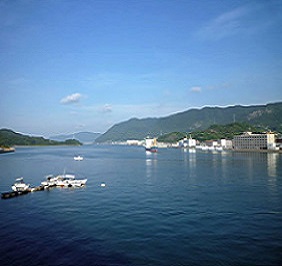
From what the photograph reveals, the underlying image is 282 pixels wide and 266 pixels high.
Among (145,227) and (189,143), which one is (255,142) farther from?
(145,227)

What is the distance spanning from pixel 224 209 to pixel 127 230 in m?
8.68

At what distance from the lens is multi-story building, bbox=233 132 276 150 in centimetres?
9621

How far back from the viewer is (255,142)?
10344 cm

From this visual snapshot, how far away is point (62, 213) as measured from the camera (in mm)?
20500

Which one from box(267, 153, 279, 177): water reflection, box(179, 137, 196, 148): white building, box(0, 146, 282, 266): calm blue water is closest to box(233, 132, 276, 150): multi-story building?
box(267, 153, 279, 177): water reflection

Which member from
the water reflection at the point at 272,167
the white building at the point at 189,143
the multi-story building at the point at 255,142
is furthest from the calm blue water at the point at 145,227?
the white building at the point at 189,143

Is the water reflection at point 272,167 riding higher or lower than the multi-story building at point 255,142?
lower

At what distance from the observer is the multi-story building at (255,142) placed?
316 feet

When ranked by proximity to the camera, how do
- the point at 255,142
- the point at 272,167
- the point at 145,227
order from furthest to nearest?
the point at 255,142
the point at 272,167
the point at 145,227

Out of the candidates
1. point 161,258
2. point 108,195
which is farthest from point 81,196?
point 161,258

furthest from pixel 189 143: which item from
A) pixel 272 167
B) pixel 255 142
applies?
pixel 272 167

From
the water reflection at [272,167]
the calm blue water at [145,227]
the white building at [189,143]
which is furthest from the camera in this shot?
the white building at [189,143]

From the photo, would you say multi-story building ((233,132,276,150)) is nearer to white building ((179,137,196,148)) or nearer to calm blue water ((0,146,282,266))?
white building ((179,137,196,148))

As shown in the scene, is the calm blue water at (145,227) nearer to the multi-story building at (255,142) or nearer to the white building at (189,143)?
the multi-story building at (255,142)
